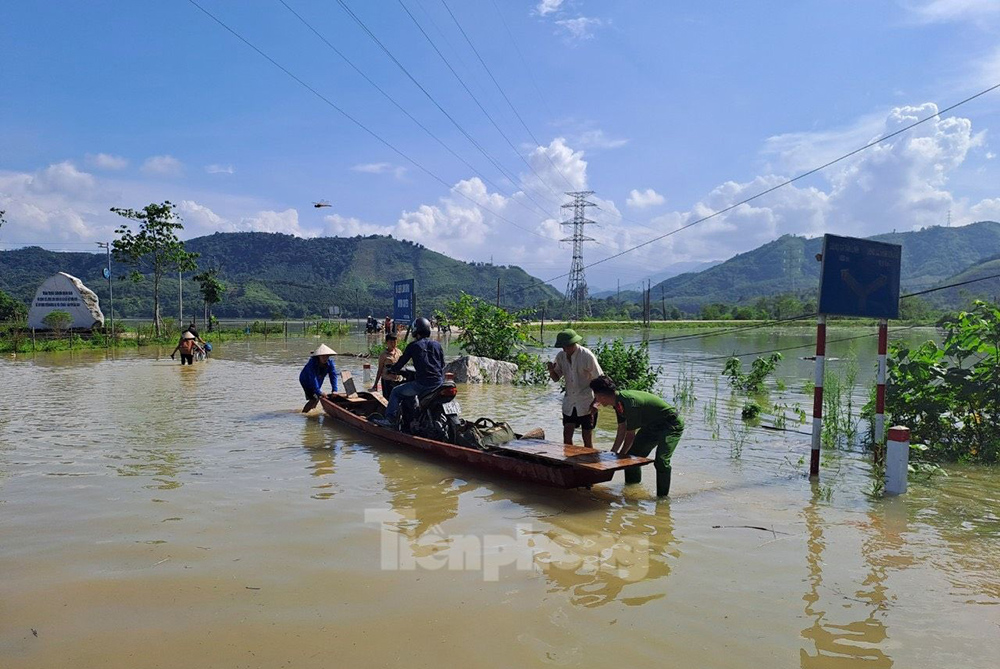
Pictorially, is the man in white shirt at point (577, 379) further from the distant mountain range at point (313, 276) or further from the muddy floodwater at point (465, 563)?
the distant mountain range at point (313, 276)

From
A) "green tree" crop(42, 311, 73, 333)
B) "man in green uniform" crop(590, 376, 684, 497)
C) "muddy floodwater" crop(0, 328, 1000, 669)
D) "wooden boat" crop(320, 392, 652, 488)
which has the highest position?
"green tree" crop(42, 311, 73, 333)

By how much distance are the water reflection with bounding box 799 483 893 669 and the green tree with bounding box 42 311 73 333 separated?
3599 cm

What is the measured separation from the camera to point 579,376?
316 inches

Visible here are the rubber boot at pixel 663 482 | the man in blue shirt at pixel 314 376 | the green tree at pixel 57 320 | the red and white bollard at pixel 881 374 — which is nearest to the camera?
the rubber boot at pixel 663 482

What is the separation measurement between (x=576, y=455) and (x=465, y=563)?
2047mm

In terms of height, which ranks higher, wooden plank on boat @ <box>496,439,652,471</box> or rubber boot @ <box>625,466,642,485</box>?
wooden plank on boat @ <box>496,439,652,471</box>

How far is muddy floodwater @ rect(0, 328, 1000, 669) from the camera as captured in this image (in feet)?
12.6

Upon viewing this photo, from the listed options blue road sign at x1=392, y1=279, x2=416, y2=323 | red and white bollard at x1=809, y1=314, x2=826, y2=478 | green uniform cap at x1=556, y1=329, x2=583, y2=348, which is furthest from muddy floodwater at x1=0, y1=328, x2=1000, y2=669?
blue road sign at x1=392, y1=279, x2=416, y2=323

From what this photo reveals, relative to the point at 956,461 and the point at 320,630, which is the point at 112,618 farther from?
the point at 956,461

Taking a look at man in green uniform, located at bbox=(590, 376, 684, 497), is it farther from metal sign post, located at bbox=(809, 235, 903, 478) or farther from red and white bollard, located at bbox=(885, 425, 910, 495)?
red and white bollard, located at bbox=(885, 425, 910, 495)

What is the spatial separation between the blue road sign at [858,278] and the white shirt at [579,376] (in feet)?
8.75

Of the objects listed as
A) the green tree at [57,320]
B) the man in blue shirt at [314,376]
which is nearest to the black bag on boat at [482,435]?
the man in blue shirt at [314,376]

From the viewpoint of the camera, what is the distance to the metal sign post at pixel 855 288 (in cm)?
746

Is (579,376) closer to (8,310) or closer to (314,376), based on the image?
(314,376)
